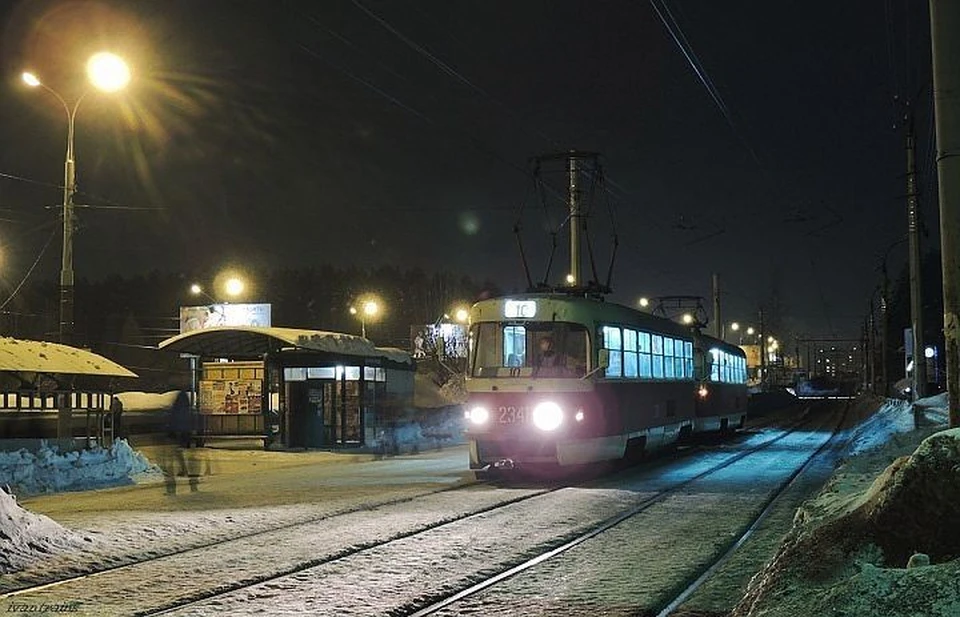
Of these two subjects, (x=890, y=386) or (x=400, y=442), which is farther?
(x=890, y=386)

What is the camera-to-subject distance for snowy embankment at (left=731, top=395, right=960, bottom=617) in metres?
4.88

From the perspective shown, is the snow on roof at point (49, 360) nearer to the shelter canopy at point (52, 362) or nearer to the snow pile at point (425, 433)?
the shelter canopy at point (52, 362)

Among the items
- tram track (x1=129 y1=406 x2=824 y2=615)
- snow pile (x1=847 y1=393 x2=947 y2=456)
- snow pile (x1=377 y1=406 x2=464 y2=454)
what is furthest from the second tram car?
snow pile (x1=377 y1=406 x2=464 y2=454)

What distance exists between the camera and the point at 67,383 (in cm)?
2331

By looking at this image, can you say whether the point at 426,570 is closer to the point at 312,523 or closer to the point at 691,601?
the point at 691,601

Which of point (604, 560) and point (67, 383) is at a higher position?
point (67, 383)

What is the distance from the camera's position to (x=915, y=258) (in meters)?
28.8

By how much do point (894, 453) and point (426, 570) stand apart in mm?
11058

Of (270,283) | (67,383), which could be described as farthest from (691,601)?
(270,283)

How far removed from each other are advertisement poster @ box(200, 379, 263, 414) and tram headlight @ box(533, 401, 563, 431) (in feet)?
55.1

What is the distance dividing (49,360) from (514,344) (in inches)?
390

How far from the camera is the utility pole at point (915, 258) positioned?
83.0 feet

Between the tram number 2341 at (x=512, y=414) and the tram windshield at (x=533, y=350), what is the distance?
2.02 feet

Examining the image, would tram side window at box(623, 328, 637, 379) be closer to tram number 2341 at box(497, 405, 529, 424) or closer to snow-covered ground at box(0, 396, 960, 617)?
snow-covered ground at box(0, 396, 960, 617)
